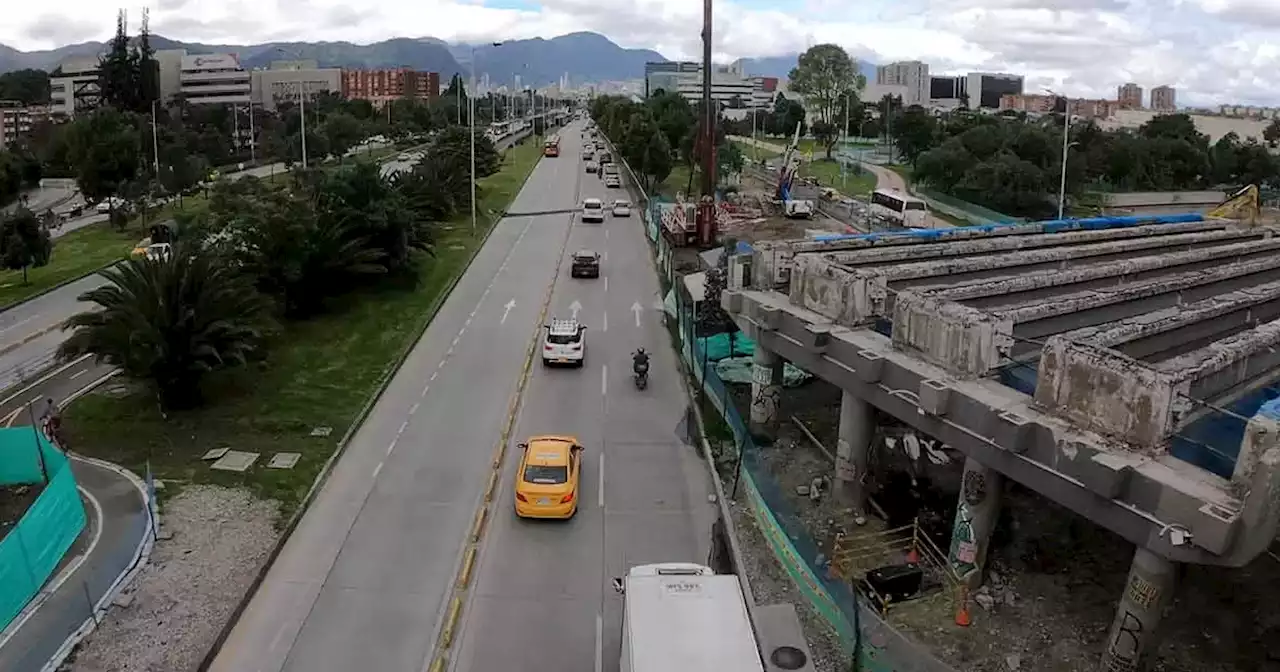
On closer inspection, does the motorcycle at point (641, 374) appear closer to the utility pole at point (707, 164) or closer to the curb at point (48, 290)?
the curb at point (48, 290)

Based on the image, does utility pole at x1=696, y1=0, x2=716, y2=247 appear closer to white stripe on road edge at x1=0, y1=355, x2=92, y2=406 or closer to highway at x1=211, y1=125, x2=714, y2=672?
highway at x1=211, y1=125, x2=714, y2=672

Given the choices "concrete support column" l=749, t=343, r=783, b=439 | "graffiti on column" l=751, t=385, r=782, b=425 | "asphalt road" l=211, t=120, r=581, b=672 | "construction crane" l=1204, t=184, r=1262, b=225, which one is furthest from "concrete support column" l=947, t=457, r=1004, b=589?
"construction crane" l=1204, t=184, r=1262, b=225

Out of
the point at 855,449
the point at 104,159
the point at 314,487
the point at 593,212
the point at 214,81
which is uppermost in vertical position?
the point at 214,81

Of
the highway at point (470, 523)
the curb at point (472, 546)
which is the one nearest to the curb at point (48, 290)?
the highway at point (470, 523)

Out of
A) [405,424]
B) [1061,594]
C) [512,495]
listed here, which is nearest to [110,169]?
[405,424]

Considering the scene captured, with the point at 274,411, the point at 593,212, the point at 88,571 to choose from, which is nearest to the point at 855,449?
the point at 88,571

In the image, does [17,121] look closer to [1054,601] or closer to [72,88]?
[72,88]

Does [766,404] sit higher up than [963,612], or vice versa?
[766,404]
